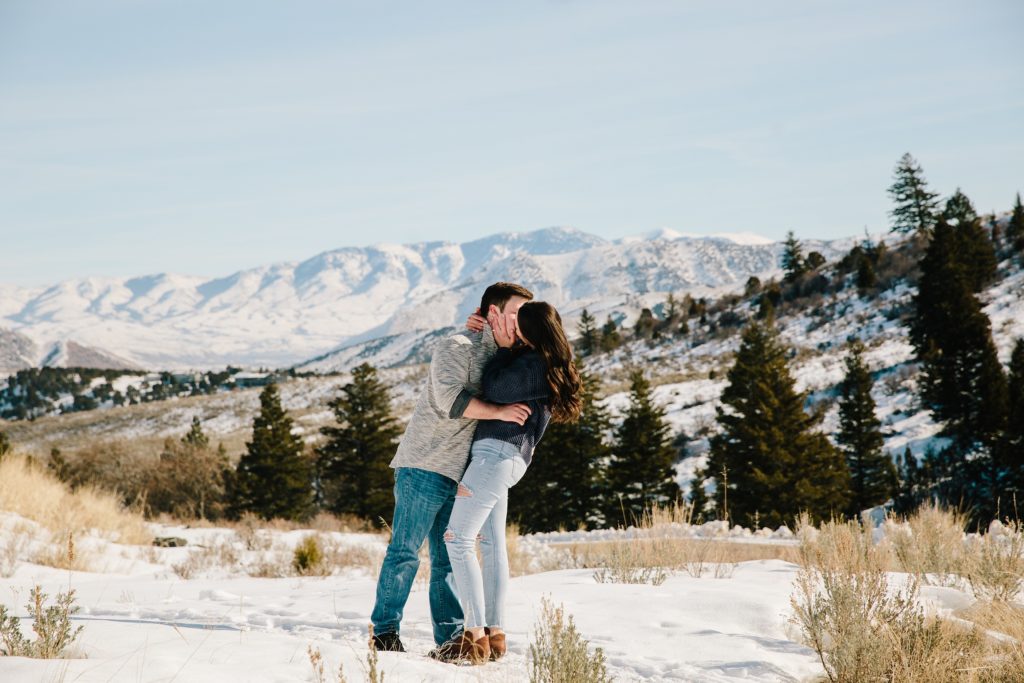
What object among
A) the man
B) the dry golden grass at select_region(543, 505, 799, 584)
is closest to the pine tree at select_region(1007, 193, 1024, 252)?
the dry golden grass at select_region(543, 505, 799, 584)

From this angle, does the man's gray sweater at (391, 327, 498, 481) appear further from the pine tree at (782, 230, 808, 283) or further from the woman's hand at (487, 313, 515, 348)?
the pine tree at (782, 230, 808, 283)

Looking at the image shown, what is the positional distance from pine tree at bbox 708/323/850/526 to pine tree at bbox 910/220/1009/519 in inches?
114

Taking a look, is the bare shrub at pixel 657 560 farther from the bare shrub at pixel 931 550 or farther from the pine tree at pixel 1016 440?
the pine tree at pixel 1016 440

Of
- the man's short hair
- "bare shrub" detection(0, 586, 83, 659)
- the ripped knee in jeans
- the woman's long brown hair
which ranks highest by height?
the man's short hair

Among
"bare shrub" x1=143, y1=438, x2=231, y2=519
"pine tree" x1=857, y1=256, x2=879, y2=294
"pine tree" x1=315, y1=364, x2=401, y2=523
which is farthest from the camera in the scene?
"pine tree" x1=857, y1=256, x2=879, y2=294

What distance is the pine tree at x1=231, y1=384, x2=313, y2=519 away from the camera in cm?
2856

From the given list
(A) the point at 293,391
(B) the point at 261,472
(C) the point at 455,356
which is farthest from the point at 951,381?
(A) the point at 293,391

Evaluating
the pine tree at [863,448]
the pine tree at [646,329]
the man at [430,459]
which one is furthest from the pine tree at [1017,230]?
the man at [430,459]

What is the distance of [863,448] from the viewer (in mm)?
22891

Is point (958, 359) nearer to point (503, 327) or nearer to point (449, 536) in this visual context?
point (503, 327)

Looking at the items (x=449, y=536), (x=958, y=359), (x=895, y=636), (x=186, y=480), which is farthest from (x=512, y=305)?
(x=186, y=480)

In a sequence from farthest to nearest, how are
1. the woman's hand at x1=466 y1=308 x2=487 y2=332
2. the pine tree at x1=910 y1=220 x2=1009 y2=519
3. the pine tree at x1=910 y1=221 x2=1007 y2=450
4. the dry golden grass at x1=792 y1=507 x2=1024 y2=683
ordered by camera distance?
1. the pine tree at x1=910 y1=221 x2=1007 y2=450
2. the pine tree at x1=910 y1=220 x2=1009 y2=519
3. the woman's hand at x1=466 y1=308 x2=487 y2=332
4. the dry golden grass at x1=792 y1=507 x2=1024 y2=683

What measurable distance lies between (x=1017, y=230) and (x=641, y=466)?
31.4m

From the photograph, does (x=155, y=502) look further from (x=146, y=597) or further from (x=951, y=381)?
(x=951, y=381)
